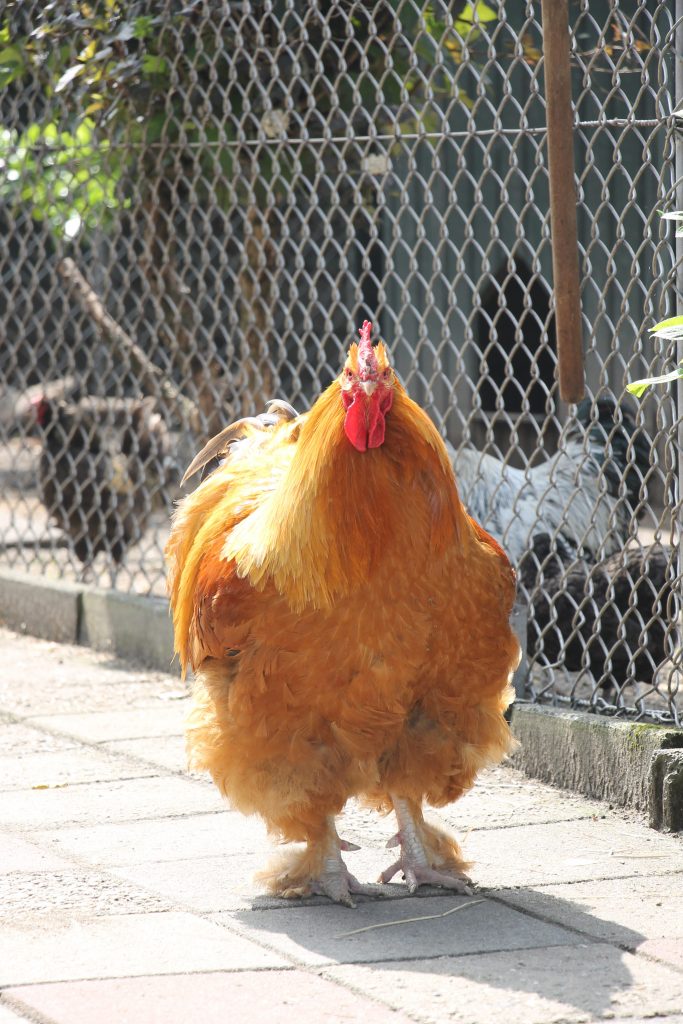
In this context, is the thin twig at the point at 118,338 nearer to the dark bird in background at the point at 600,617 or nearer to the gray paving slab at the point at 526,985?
the dark bird in background at the point at 600,617

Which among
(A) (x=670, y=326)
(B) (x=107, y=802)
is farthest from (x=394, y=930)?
(A) (x=670, y=326)

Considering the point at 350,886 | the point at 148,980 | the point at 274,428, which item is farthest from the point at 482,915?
the point at 274,428

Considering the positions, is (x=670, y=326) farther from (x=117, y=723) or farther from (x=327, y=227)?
(x=117, y=723)

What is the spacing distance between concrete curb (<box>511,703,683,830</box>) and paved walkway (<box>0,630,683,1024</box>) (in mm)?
74

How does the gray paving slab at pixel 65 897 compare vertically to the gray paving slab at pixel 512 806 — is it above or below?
above

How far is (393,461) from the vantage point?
308 centimetres

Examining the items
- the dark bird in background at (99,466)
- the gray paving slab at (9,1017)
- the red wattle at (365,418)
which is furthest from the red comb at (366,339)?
the dark bird in background at (99,466)

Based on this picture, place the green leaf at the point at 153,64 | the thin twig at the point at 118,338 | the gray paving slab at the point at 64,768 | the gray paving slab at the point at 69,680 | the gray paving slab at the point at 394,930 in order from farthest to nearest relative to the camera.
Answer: the thin twig at the point at 118,338 < the green leaf at the point at 153,64 < the gray paving slab at the point at 69,680 < the gray paving slab at the point at 64,768 < the gray paving slab at the point at 394,930

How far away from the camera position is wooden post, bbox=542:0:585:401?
11.0 ft

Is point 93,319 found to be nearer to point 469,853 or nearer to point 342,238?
point 342,238

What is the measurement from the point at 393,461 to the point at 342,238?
229 inches

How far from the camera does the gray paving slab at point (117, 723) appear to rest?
4.96 m

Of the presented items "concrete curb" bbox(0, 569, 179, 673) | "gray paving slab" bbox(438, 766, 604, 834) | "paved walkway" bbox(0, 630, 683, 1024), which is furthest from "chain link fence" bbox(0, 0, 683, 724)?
"paved walkway" bbox(0, 630, 683, 1024)

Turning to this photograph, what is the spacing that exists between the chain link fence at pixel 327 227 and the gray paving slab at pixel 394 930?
48.7 inches
